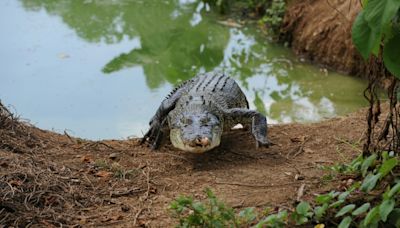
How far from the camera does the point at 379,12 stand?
2.29 meters

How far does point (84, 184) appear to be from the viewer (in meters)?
3.84

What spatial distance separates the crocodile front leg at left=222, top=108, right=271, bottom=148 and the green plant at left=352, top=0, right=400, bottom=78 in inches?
85.1

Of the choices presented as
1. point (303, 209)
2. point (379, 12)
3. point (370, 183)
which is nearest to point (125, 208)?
point (303, 209)

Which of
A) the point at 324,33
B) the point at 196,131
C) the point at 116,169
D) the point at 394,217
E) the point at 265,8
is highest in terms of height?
the point at 265,8

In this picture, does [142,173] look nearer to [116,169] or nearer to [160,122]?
[116,169]

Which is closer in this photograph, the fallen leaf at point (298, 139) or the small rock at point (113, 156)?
the small rock at point (113, 156)

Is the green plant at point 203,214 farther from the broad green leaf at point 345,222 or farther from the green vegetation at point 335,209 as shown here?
the broad green leaf at point 345,222

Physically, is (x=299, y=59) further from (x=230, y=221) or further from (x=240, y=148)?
(x=230, y=221)

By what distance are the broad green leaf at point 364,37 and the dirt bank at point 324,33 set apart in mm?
5488

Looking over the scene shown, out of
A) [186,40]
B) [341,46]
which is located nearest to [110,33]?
[186,40]

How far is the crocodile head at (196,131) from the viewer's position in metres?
4.33

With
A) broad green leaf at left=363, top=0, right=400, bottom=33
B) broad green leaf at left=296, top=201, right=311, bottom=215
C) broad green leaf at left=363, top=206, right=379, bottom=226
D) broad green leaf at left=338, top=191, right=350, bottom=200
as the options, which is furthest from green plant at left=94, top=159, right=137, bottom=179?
broad green leaf at left=363, top=0, right=400, bottom=33

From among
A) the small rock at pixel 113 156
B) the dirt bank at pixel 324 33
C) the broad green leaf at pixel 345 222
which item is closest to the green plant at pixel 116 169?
the small rock at pixel 113 156

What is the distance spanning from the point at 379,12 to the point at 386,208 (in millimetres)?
763
